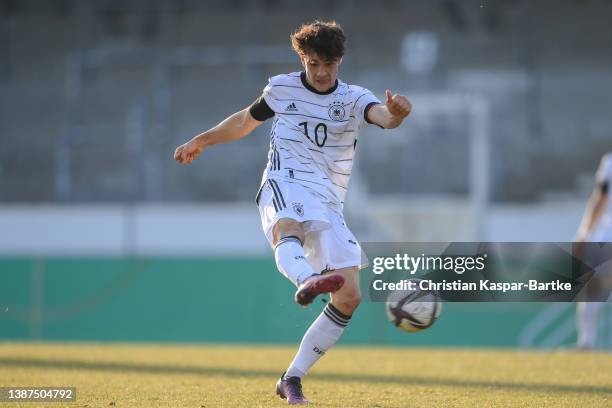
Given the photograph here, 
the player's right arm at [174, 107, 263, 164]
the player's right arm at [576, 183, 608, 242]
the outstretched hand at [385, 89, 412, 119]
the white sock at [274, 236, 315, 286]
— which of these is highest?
the outstretched hand at [385, 89, 412, 119]

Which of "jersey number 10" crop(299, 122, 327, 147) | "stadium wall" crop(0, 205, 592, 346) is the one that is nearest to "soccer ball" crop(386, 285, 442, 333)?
"jersey number 10" crop(299, 122, 327, 147)

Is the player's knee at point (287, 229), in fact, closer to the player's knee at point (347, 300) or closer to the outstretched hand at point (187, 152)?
the player's knee at point (347, 300)

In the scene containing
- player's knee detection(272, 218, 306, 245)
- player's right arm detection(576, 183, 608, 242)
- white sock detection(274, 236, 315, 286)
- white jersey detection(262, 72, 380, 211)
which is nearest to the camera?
white sock detection(274, 236, 315, 286)

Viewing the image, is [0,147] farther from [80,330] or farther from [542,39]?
[542,39]

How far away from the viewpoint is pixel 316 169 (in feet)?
18.5

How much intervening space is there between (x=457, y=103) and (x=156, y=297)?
6774mm

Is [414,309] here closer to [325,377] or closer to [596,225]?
[325,377]

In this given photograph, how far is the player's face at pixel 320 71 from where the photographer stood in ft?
18.1

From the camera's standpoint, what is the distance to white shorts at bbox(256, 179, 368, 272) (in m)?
5.42

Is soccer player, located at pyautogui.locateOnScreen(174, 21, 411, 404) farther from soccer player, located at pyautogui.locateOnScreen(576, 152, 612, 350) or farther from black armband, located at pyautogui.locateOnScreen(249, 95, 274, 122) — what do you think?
soccer player, located at pyautogui.locateOnScreen(576, 152, 612, 350)

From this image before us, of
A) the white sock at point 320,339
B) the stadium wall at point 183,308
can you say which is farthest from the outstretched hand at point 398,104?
the stadium wall at point 183,308

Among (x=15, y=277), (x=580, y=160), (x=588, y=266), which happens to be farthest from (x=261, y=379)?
(x=580, y=160)

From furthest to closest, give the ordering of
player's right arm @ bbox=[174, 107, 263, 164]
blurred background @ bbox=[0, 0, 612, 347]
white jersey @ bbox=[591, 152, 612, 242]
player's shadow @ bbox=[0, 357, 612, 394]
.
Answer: blurred background @ bbox=[0, 0, 612, 347] < white jersey @ bbox=[591, 152, 612, 242] < player's shadow @ bbox=[0, 357, 612, 394] < player's right arm @ bbox=[174, 107, 263, 164]

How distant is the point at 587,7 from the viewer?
22.2 metres
